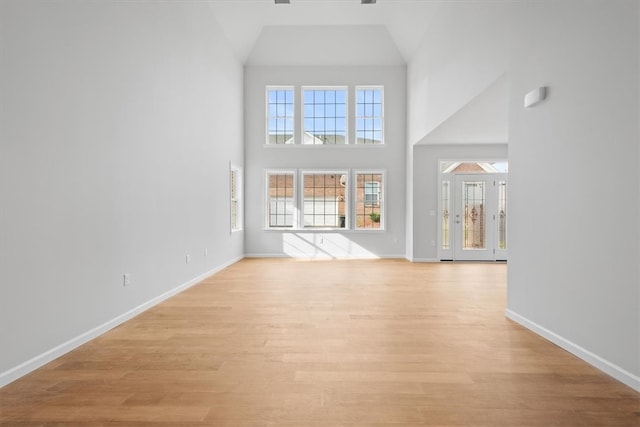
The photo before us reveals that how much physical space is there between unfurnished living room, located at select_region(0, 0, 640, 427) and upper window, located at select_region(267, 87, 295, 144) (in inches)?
95.4

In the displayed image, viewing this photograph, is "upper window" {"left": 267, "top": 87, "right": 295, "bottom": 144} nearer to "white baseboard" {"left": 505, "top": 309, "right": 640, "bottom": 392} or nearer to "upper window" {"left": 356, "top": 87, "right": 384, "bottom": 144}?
"upper window" {"left": 356, "top": 87, "right": 384, "bottom": 144}

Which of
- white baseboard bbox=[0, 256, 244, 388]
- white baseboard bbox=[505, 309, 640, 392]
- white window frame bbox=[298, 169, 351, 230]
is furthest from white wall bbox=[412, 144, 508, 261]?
white baseboard bbox=[0, 256, 244, 388]

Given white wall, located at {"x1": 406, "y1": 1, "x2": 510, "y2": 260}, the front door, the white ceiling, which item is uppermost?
the white ceiling

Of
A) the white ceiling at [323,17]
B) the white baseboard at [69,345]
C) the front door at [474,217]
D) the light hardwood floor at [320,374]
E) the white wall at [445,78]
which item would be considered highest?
the white ceiling at [323,17]

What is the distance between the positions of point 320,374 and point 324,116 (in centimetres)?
729

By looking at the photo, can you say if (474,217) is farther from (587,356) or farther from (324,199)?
(587,356)

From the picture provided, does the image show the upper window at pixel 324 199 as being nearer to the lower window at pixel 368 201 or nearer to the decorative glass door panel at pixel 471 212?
the lower window at pixel 368 201

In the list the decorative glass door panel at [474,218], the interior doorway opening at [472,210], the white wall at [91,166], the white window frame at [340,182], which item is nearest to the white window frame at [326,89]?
the white window frame at [340,182]

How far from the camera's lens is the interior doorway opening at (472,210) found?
25.5 feet

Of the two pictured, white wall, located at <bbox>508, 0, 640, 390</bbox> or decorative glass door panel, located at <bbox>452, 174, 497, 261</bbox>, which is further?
decorative glass door panel, located at <bbox>452, 174, 497, 261</bbox>

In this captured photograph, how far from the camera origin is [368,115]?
8695 millimetres

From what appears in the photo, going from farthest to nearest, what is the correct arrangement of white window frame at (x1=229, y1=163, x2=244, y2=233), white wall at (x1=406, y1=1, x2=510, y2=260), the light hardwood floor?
white window frame at (x1=229, y1=163, x2=244, y2=233) → white wall at (x1=406, y1=1, x2=510, y2=260) → the light hardwood floor

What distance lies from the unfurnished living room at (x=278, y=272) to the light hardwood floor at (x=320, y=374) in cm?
2

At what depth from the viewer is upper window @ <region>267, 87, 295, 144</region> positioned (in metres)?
8.72
